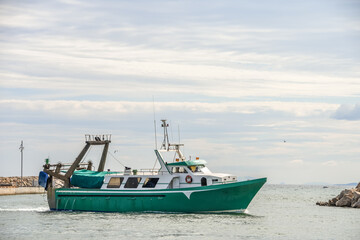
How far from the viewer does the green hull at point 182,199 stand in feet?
141

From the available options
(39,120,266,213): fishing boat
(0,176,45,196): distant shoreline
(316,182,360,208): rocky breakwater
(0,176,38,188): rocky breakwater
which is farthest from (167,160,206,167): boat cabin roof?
(0,176,38,188): rocky breakwater

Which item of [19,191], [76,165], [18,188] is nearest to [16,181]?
[19,191]

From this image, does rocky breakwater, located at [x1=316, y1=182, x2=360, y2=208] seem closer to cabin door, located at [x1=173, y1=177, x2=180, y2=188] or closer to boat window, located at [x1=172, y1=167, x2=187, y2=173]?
boat window, located at [x1=172, y1=167, x2=187, y2=173]

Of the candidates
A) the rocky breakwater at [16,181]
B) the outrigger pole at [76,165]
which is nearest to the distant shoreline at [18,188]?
the rocky breakwater at [16,181]

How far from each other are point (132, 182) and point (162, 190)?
2836mm

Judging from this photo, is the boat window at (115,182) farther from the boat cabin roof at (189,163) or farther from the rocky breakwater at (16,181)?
the rocky breakwater at (16,181)

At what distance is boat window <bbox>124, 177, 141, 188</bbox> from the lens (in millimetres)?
45188

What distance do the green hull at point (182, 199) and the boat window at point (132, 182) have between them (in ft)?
1.77

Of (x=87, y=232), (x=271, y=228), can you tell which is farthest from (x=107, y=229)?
(x=271, y=228)

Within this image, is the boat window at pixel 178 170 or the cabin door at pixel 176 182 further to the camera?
the boat window at pixel 178 170

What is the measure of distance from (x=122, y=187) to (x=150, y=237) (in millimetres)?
11621

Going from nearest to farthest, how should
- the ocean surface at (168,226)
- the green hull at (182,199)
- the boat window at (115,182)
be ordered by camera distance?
the ocean surface at (168,226) → the green hull at (182,199) → the boat window at (115,182)

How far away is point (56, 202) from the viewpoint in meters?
48.5

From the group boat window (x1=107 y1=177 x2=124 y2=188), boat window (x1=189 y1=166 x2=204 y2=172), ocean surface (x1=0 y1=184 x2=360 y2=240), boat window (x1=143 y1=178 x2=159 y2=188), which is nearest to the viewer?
ocean surface (x1=0 y1=184 x2=360 y2=240)
